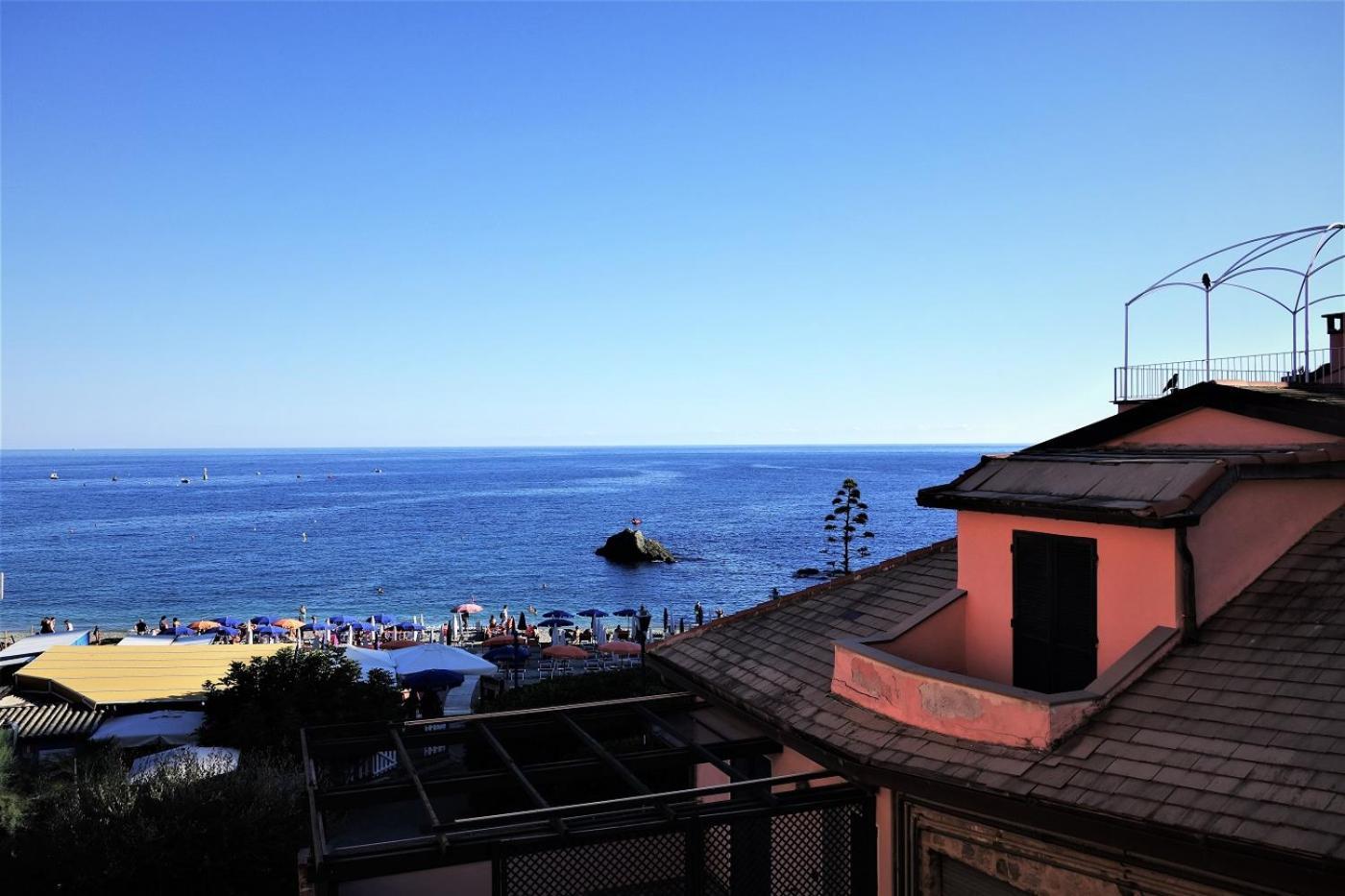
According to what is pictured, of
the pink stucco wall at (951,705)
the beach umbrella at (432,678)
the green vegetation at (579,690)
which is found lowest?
the beach umbrella at (432,678)

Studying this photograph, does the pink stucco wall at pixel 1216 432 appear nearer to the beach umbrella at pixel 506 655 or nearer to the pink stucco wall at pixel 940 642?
the pink stucco wall at pixel 940 642

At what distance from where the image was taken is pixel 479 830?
6527mm

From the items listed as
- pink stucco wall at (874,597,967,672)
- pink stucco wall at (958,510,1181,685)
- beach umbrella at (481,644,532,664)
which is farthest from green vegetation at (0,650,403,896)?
beach umbrella at (481,644,532,664)

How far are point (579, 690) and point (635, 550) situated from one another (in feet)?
202

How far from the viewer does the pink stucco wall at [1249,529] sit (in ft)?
23.1

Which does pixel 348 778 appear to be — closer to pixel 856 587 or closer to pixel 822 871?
pixel 856 587

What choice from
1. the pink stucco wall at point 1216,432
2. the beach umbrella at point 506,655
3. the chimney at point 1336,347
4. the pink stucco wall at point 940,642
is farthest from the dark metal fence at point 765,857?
the beach umbrella at point 506,655

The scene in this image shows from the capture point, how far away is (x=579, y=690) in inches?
782

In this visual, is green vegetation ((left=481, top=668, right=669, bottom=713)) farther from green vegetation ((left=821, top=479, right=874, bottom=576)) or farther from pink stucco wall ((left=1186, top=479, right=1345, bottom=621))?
green vegetation ((left=821, top=479, right=874, bottom=576))

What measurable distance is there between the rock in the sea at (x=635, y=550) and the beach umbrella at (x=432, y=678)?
5486cm

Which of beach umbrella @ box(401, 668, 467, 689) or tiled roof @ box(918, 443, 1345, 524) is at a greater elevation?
tiled roof @ box(918, 443, 1345, 524)

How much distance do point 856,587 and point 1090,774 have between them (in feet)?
20.1

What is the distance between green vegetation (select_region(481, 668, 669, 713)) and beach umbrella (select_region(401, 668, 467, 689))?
4.97 meters

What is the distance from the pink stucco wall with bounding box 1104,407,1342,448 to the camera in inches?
318
